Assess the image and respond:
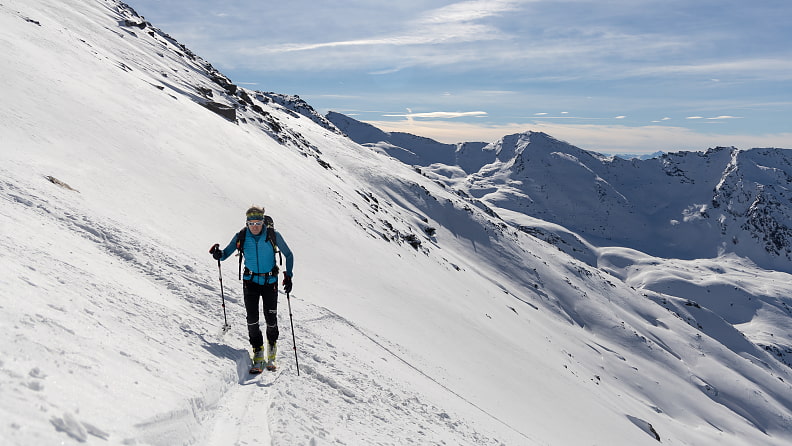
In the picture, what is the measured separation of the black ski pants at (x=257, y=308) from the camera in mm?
7773

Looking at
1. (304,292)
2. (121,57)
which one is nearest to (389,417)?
(304,292)

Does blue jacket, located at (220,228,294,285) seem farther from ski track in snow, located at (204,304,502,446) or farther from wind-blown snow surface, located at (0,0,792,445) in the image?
ski track in snow, located at (204,304,502,446)

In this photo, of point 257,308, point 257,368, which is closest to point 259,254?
point 257,308

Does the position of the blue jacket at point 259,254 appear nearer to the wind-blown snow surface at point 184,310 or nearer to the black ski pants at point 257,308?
the black ski pants at point 257,308

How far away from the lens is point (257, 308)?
7.98 metres

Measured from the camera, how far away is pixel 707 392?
295ft

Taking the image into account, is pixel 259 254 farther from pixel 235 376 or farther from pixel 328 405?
pixel 328 405

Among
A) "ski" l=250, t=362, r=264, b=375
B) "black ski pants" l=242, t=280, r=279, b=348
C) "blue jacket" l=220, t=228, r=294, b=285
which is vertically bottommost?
"ski" l=250, t=362, r=264, b=375

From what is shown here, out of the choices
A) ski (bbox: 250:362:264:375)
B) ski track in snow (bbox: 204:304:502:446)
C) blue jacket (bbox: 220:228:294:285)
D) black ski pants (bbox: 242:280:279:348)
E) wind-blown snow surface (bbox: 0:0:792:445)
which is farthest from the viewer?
blue jacket (bbox: 220:228:294:285)

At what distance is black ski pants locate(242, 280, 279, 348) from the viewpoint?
25.5 feet

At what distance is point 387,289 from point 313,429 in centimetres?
1429

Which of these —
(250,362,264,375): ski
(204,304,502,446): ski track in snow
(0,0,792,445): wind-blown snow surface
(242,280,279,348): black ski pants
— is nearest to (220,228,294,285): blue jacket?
(242,280,279,348): black ski pants

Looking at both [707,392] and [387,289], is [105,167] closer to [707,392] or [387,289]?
[387,289]

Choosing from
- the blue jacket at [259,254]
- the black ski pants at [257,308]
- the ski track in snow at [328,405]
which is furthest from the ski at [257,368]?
the blue jacket at [259,254]
